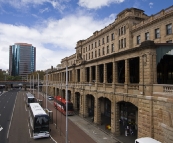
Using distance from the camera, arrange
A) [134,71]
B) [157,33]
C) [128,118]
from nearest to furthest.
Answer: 1. [157,33]
2. [128,118]
3. [134,71]

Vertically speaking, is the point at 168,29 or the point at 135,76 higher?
the point at 168,29

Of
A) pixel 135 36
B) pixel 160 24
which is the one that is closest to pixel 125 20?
pixel 135 36

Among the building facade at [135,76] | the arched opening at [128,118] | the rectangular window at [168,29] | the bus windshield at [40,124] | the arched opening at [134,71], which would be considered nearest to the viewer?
the building facade at [135,76]

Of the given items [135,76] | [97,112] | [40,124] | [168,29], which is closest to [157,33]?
[168,29]

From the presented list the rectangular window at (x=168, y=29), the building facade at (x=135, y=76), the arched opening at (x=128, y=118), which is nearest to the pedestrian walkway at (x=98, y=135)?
the building facade at (x=135, y=76)

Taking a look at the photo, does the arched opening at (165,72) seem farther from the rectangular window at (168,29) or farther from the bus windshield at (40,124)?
the bus windshield at (40,124)

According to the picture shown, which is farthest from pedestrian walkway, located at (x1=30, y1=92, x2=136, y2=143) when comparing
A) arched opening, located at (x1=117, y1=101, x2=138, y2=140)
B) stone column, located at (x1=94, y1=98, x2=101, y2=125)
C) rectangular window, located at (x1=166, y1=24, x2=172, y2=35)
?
rectangular window, located at (x1=166, y1=24, x2=172, y2=35)

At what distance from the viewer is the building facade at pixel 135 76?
18469 mm

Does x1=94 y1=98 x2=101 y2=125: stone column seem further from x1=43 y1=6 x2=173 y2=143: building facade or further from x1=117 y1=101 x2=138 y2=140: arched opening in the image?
x1=117 y1=101 x2=138 y2=140: arched opening

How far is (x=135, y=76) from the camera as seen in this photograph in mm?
33750

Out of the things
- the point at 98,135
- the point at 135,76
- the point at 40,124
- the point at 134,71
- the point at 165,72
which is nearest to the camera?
the point at 40,124

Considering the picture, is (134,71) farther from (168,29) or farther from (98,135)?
(98,135)

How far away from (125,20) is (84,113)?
2266cm

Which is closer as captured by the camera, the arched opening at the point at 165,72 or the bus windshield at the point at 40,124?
the bus windshield at the point at 40,124
